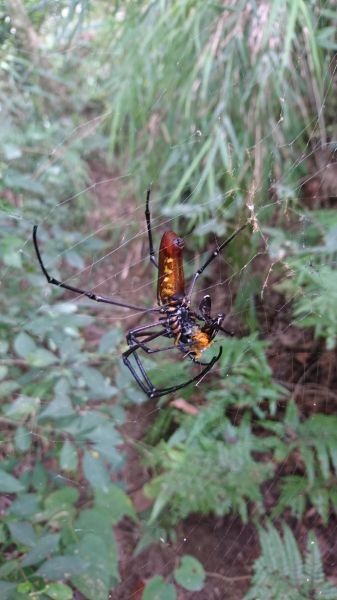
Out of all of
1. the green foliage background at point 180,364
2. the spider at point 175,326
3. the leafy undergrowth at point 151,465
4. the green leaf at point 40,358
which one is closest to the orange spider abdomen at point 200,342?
the spider at point 175,326

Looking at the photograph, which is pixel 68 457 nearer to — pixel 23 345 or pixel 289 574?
pixel 23 345

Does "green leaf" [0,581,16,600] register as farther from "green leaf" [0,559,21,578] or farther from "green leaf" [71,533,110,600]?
"green leaf" [71,533,110,600]

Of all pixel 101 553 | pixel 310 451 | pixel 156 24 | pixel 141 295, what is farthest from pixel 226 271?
pixel 101 553

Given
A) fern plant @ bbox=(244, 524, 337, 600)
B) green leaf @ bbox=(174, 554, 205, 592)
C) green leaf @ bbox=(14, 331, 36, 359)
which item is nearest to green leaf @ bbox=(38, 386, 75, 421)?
green leaf @ bbox=(14, 331, 36, 359)

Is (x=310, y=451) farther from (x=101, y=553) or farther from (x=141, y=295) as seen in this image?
(x=141, y=295)

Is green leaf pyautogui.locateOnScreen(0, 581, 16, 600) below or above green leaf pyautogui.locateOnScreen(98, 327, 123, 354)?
below
